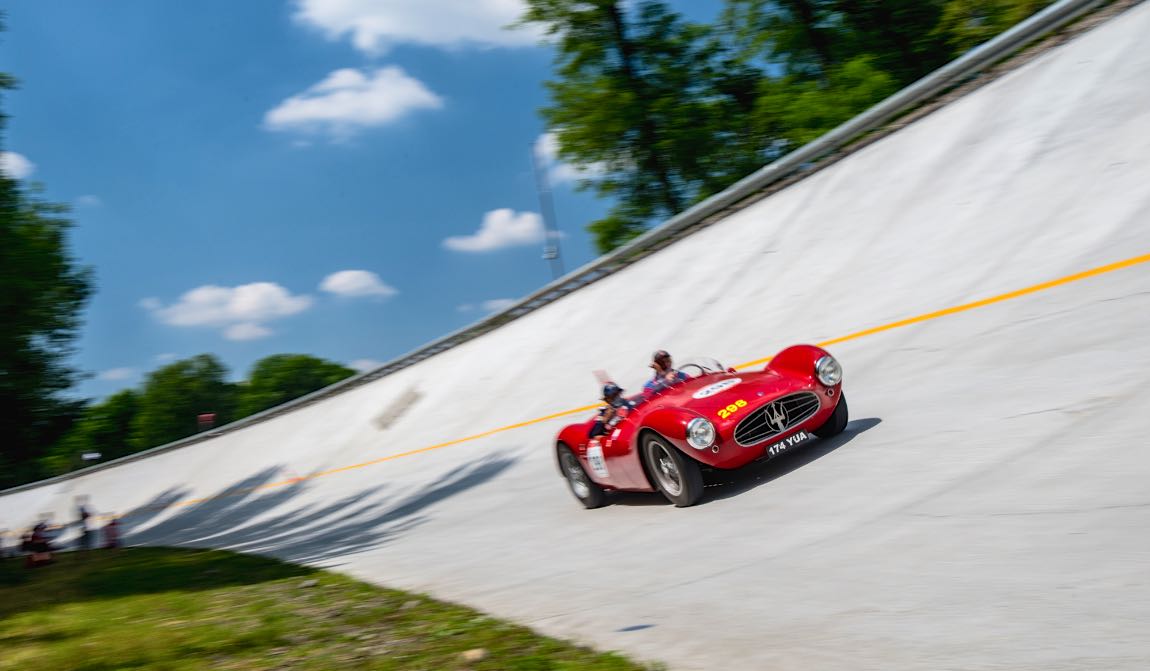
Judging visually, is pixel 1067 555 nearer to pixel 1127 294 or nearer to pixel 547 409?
pixel 1127 294

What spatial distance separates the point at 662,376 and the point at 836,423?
5.31ft

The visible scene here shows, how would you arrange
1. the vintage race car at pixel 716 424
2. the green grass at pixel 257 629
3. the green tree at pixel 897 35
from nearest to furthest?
the green grass at pixel 257 629 < the vintage race car at pixel 716 424 < the green tree at pixel 897 35

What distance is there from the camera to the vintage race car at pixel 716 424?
7551mm

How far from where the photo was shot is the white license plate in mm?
7766

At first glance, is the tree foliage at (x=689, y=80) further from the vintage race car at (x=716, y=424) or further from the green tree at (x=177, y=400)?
the green tree at (x=177, y=400)

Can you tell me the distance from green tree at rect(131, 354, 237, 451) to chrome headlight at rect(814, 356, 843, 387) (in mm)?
115026

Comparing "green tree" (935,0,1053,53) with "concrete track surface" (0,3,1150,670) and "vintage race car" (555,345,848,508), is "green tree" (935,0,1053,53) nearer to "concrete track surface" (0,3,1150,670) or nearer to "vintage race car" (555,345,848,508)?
"concrete track surface" (0,3,1150,670)

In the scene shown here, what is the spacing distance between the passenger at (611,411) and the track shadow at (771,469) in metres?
0.98

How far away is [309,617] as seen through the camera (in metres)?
6.57

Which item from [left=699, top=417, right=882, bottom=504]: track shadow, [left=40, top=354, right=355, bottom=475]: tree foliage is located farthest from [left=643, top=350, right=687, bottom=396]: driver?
[left=40, top=354, right=355, bottom=475]: tree foliage

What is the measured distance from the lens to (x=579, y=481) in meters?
9.45

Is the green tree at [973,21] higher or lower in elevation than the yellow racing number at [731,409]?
higher

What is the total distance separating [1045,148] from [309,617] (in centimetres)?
1229

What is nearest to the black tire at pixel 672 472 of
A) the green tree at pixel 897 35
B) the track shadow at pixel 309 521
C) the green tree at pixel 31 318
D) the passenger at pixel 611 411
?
the passenger at pixel 611 411
